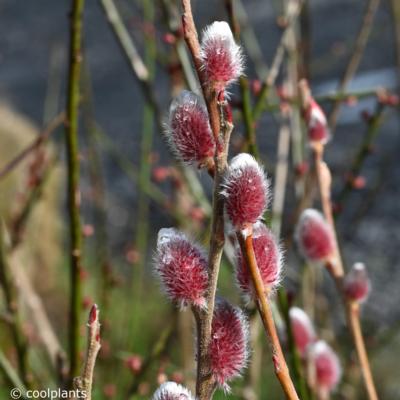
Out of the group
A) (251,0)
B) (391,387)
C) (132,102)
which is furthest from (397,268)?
(251,0)

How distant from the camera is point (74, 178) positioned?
1343 mm

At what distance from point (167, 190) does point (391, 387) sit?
11.5 feet

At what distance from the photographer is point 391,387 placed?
4.14m

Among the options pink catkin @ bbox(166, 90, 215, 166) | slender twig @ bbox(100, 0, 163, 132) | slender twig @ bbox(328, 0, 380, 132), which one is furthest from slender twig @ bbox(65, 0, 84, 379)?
slender twig @ bbox(328, 0, 380, 132)

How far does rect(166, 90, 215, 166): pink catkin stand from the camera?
0.80 metres

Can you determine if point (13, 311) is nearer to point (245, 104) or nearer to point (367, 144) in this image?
point (245, 104)

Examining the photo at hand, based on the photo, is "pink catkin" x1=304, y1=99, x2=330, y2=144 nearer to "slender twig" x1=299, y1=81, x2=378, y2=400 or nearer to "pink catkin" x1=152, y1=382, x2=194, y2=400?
"slender twig" x1=299, y1=81, x2=378, y2=400

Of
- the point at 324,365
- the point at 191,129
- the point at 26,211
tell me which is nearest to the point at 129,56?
the point at 26,211

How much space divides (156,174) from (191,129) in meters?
1.56

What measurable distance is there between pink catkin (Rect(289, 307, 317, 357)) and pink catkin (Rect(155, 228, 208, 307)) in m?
0.49

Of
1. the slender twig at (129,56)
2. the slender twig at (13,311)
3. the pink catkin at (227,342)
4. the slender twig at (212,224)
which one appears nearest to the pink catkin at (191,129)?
the slender twig at (212,224)

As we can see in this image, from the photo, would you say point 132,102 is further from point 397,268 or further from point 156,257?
point 156,257

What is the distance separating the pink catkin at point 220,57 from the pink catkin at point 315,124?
379 millimetres

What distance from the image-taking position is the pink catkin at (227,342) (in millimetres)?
773
